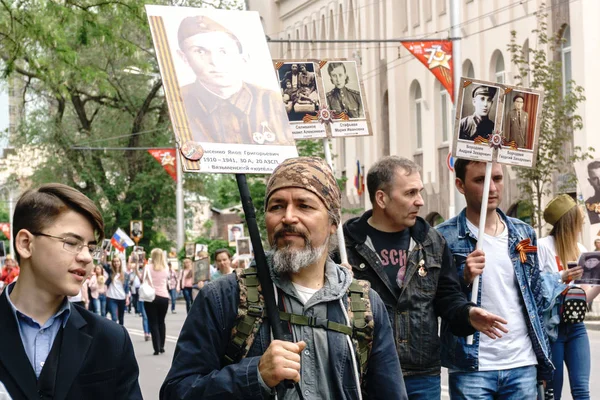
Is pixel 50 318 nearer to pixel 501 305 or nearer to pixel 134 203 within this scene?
pixel 501 305

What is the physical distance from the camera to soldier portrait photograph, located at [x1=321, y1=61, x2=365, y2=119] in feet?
24.5

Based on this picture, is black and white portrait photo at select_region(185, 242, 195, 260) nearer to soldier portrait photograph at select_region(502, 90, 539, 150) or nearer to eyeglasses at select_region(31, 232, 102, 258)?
soldier portrait photograph at select_region(502, 90, 539, 150)

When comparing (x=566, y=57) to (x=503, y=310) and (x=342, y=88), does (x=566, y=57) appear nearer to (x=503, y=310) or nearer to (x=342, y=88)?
(x=342, y=88)

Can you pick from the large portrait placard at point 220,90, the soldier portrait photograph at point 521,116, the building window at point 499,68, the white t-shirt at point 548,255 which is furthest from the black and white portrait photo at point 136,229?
the large portrait placard at point 220,90

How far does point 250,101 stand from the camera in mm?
4605

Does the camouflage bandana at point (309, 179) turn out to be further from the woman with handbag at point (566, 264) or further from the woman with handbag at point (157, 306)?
the woman with handbag at point (157, 306)

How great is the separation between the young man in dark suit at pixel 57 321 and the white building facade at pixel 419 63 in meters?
20.5

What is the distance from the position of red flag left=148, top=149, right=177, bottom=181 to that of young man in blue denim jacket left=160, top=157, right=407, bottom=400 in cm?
3591

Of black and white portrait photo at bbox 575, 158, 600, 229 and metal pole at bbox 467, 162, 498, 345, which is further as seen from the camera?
black and white portrait photo at bbox 575, 158, 600, 229

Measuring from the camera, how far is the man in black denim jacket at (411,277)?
5.95m

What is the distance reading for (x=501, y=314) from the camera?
644 cm

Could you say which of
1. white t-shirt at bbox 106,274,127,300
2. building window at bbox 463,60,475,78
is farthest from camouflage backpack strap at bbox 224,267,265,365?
building window at bbox 463,60,475,78

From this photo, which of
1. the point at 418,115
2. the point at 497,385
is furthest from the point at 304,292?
the point at 418,115

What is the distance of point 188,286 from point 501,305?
87.1 feet
